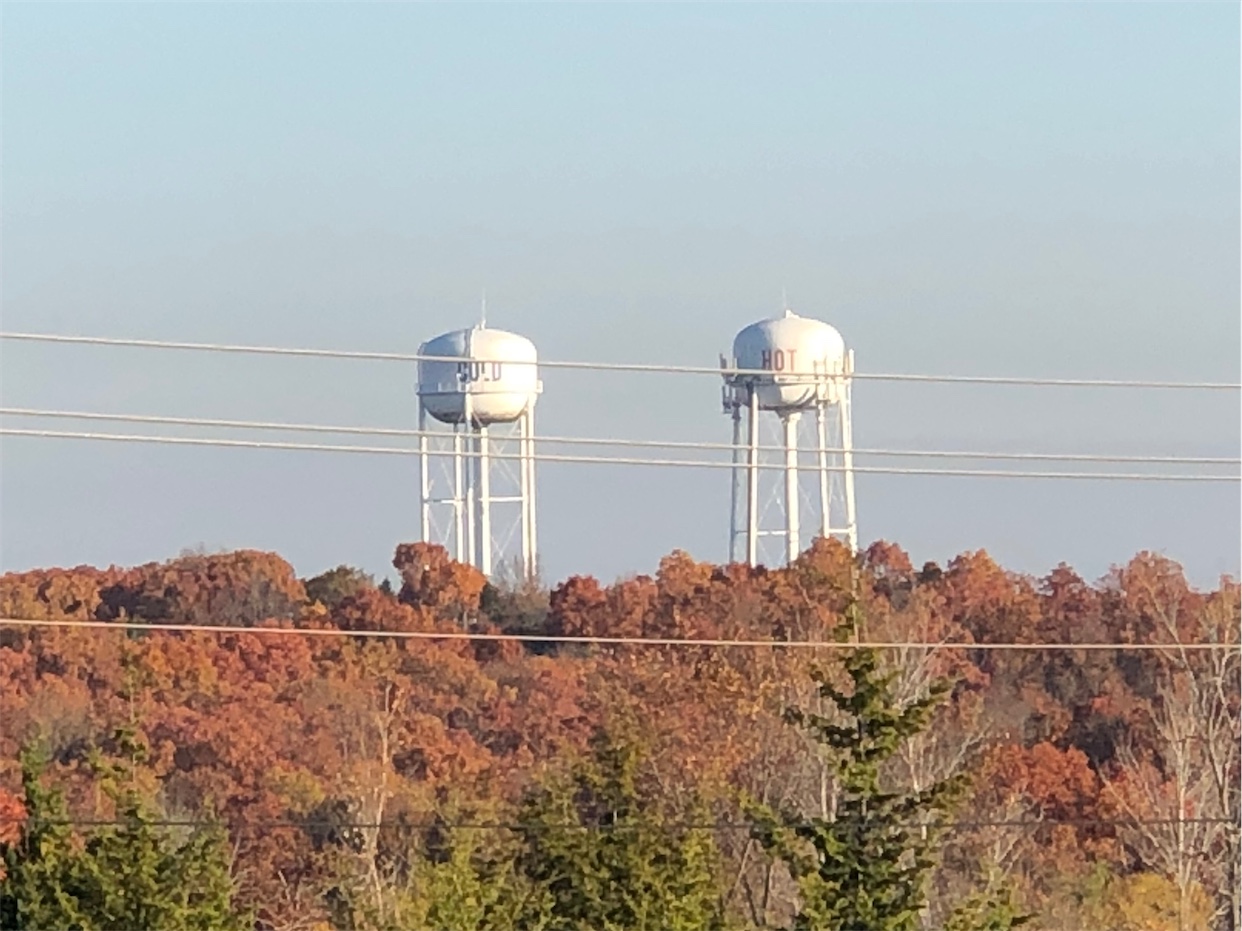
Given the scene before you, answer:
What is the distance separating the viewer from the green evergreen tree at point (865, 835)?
15.2m

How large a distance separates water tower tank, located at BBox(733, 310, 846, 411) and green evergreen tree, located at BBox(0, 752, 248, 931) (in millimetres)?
26544

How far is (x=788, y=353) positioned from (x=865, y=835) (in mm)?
29099

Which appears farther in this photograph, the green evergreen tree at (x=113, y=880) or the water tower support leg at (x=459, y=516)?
the water tower support leg at (x=459, y=516)

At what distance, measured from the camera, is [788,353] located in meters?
44.0

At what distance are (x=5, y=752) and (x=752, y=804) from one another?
55.1ft

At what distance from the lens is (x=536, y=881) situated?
19500 mm

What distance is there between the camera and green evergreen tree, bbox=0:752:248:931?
1698 centimetres

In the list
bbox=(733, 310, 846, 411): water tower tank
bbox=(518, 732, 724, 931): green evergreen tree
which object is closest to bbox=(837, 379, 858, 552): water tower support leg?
bbox=(733, 310, 846, 411): water tower tank

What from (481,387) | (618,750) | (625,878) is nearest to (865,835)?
(625,878)

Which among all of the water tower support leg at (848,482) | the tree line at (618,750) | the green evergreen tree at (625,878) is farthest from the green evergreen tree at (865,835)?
the water tower support leg at (848,482)

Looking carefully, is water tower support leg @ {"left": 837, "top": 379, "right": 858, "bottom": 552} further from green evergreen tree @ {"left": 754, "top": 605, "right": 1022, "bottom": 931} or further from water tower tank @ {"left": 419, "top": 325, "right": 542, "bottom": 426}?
green evergreen tree @ {"left": 754, "top": 605, "right": 1022, "bottom": 931}

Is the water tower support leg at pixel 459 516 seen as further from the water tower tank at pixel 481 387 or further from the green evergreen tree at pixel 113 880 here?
the green evergreen tree at pixel 113 880

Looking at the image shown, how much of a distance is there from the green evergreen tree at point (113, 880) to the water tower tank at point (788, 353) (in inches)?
1045

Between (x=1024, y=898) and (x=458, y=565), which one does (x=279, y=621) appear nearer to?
(x=458, y=565)
